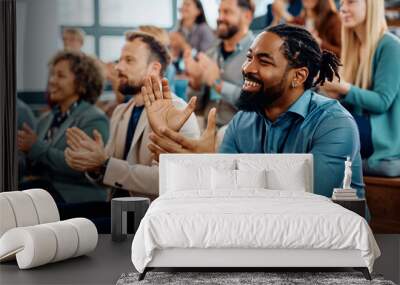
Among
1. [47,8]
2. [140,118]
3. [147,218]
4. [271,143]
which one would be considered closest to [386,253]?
[271,143]

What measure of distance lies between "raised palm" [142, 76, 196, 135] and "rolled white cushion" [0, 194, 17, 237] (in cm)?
231

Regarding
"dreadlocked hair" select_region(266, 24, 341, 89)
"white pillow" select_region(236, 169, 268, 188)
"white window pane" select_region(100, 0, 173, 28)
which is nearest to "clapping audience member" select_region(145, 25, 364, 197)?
"dreadlocked hair" select_region(266, 24, 341, 89)

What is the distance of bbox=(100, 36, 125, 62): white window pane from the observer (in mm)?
7656

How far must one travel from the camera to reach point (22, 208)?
5.81 meters

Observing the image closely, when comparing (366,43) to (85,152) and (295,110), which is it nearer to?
(295,110)

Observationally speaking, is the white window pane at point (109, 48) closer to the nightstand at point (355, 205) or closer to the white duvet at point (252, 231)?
the nightstand at point (355, 205)

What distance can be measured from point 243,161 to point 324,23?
174 cm

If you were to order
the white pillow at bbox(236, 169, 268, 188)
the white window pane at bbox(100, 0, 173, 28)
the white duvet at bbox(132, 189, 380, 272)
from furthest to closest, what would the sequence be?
the white window pane at bbox(100, 0, 173, 28)
the white pillow at bbox(236, 169, 268, 188)
the white duvet at bbox(132, 189, 380, 272)

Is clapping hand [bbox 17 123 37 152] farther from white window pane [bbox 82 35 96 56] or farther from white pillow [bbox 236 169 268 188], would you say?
white pillow [bbox 236 169 268 188]

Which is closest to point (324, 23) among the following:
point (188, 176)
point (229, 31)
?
point (229, 31)

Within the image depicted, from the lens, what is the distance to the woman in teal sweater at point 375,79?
24.1 ft

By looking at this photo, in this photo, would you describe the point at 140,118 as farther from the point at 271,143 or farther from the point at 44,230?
the point at 44,230

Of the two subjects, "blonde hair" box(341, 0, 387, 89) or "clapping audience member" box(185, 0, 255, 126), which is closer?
"blonde hair" box(341, 0, 387, 89)

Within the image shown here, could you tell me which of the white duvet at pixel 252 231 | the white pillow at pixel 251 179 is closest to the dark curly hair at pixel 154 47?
the white pillow at pixel 251 179
